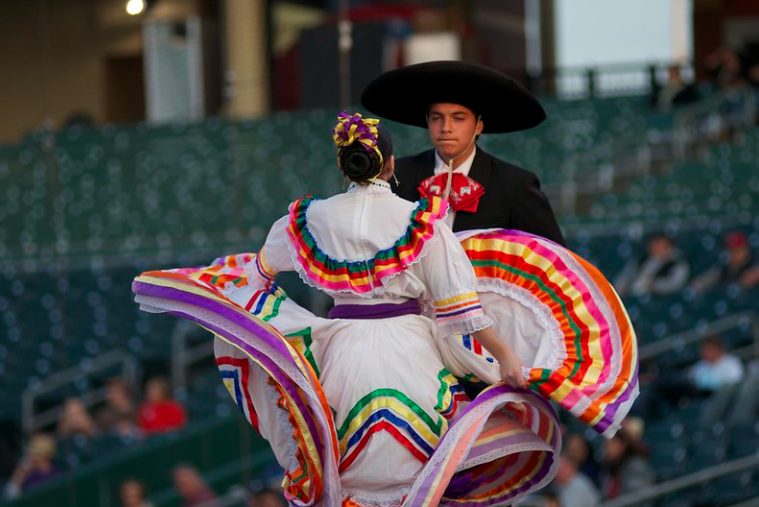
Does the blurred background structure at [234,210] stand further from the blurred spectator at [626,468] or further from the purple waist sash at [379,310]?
the purple waist sash at [379,310]

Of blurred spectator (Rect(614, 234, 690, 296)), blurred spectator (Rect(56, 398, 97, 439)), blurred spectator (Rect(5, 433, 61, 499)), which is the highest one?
blurred spectator (Rect(614, 234, 690, 296))

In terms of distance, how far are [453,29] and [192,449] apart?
9.60m

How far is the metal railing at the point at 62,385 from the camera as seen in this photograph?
28.4 feet

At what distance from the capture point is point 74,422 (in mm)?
8375

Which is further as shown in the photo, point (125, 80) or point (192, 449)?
point (125, 80)

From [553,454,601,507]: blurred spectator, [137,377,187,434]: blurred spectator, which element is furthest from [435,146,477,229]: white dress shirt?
[137,377,187,434]: blurred spectator

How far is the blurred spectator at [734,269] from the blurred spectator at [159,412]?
3.18 metres

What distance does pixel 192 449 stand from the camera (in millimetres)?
8180

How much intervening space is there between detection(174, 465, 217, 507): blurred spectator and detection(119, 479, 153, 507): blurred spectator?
0.19m

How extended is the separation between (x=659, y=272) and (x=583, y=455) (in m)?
2.18

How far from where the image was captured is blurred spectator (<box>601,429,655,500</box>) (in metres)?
6.94

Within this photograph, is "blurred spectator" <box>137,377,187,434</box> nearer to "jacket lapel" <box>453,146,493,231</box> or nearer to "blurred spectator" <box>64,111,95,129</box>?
"blurred spectator" <box>64,111,95,129</box>

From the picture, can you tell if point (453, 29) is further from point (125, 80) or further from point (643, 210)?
point (643, 210)

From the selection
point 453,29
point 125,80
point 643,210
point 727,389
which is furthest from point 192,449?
point 453,29
